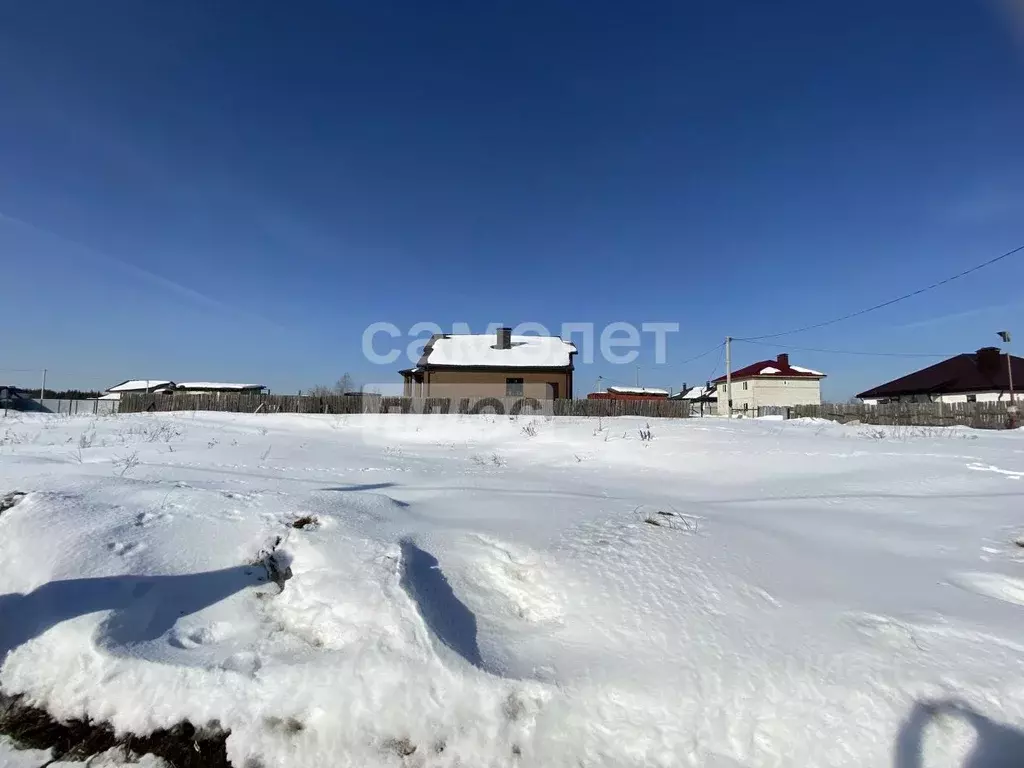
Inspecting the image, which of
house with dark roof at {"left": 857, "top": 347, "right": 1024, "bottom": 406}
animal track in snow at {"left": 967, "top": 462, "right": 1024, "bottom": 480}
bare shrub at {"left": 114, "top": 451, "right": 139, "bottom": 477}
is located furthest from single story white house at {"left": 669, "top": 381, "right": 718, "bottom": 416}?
bare shrub at {"left": 114, "top": 451, "right": 139, "bottom": 477}

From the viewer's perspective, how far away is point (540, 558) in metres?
3.26

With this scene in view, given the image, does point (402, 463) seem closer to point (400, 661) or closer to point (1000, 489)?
point (400, 661)

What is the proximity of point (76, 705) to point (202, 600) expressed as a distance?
71cm

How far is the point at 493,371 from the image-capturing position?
100ft

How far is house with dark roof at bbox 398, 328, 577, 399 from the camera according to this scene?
30.2 m

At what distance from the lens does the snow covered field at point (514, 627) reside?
2012 millimetres

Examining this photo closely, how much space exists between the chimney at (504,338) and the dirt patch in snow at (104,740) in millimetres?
30502

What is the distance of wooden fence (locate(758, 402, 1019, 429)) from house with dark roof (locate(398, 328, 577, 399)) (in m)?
15.1

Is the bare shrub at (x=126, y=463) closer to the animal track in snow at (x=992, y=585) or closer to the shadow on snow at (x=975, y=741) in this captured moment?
the shadow on snow at (x=975, y=741)

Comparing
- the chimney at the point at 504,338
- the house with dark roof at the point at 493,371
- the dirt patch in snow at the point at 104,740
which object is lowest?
the dirt patch in snow at the point at 104,740

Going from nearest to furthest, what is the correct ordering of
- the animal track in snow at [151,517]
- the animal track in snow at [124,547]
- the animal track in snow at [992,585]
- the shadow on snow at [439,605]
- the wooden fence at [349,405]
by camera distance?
the shadow on snow at [439,605] → the animal track in snow at [992,585] → the animal track in snow at [124,547] → the animal track in snow at [151,517] → the wooden fence at [349,405]

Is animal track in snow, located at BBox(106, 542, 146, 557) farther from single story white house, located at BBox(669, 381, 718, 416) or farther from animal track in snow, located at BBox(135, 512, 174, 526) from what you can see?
single story white house, located at BBox(669, 381, 718, 416)

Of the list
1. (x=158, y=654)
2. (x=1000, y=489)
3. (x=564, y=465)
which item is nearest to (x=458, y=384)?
(x=564, y=465)

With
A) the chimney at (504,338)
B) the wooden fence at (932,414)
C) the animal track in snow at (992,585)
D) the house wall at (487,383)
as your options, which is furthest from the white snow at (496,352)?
the animal track in snow at (992,585)
